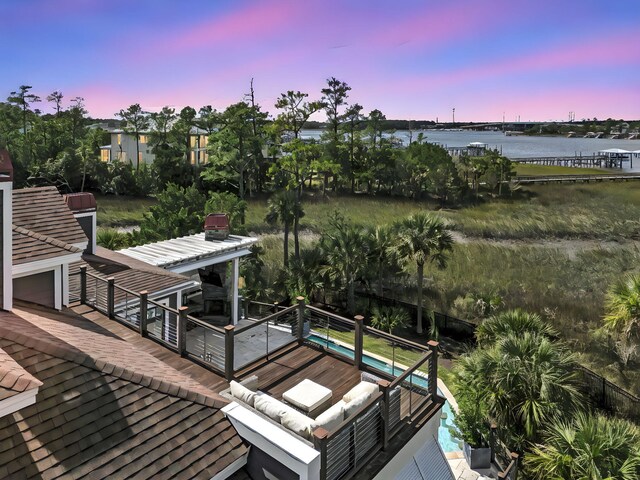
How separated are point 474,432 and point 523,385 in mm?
2168

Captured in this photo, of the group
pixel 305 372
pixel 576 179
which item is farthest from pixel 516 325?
pixel 576 179

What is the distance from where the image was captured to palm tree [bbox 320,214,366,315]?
22.9m

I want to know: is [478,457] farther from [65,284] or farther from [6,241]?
[6,241]

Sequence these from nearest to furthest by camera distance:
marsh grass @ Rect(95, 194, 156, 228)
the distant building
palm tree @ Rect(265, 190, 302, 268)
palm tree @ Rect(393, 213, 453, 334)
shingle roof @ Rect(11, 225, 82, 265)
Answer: the distant building, shingle roof @ Rect(11, 225, 82, 265), palm tree @ Rect(393, 213, 453, 334), palm tree @ Rect(265, 190, 302, 268), marsh grass @ Rect(95, 194, 156, 228)

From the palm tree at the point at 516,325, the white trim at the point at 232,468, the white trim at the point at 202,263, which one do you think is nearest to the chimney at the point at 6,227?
the white trim at the point at 232,468

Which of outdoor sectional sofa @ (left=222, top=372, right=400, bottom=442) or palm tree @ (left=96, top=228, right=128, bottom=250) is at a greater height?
palm tree @ (left=96, top=228, right=128, bottom=250)

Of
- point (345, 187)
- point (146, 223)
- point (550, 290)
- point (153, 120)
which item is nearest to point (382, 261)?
point (550, 290)

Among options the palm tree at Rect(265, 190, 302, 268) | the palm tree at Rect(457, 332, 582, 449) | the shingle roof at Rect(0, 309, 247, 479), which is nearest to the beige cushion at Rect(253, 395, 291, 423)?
the shingle roof at Rect(0, 309, 247, 479)

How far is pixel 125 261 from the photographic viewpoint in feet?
46.5

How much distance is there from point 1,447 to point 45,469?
1.69ft

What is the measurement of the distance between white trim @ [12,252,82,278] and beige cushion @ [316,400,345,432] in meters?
6.49

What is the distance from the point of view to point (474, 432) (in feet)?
41.7

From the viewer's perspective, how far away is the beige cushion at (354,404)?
6332 millimetres

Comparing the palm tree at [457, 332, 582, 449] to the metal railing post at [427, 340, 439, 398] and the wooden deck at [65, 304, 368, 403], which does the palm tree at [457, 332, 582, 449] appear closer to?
the metal railing post at [427, 340, 439, 398]
